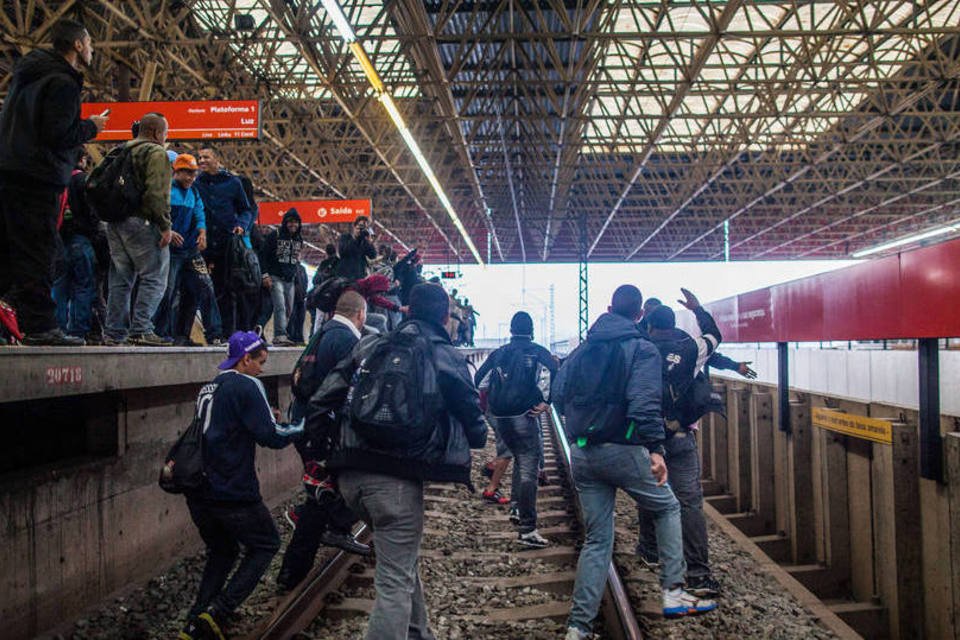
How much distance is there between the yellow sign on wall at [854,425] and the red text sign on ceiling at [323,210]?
1381 centimetres

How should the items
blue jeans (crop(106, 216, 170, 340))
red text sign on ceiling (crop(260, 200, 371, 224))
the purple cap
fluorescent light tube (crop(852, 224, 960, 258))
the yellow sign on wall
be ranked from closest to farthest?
1. the purple cap
2. blue jeans (crop(106, 216, 170, 340))
3. the yellow sign on wall
4. red text sign on ceiling (crop(260, 200, 371, 224))
5. fluorescent light tube (crop(852, 224, 960, 258))

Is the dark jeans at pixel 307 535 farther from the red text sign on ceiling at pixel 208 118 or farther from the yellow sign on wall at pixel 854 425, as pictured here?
the red text sign on ceiling at pixel 208 118

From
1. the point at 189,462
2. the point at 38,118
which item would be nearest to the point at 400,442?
the point at 189,462

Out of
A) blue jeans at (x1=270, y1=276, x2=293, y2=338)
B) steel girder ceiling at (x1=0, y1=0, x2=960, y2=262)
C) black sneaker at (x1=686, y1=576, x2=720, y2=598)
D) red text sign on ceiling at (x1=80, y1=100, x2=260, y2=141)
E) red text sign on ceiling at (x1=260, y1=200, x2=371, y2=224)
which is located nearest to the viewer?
black sneaker at (x1=686, y1=576, x2=720, y2=598)

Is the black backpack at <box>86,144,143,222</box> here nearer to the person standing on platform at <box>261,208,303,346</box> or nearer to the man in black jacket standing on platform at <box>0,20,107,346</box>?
the man in black jacket standing on platform at <box>0,20,107,346</box>

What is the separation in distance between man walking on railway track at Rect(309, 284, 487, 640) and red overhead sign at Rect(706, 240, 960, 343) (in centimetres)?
323

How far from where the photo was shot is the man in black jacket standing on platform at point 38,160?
13.4 ft

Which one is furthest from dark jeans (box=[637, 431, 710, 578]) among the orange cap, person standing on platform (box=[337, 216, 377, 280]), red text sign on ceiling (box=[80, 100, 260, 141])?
red text sign on ceiling (box=[80, 100, 260, 141])

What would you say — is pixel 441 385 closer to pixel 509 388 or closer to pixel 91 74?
pixel 509 388

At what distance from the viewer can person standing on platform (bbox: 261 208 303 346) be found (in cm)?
856

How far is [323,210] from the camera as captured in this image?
18641mm

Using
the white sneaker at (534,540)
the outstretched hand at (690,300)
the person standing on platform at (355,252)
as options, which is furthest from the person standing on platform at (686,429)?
the person standing on platform at (355,252)

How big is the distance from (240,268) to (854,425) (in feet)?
18.9

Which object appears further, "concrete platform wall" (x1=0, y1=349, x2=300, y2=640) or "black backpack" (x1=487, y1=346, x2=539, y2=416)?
"black backpack" (x1=487, y1=346, x2=539, y2=416)
